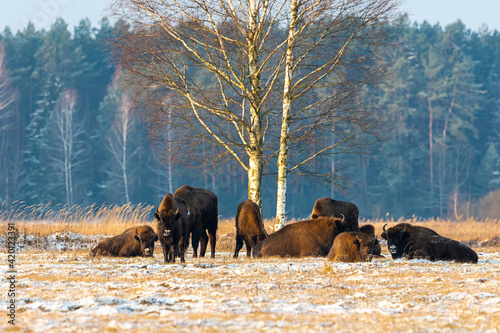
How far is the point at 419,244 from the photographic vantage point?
A: 14.6 meters

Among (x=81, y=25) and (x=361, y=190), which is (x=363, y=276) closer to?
(x=361, y=190)

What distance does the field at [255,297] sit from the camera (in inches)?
245

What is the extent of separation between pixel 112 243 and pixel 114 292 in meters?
7.25

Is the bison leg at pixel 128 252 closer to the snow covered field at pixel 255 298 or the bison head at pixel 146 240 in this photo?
the bison head at pixel 146 240

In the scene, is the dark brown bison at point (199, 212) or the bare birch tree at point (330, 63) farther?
the bare birch tree at point (330, 63)

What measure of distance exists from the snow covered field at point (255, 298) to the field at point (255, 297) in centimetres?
1

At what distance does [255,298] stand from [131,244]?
7923mm

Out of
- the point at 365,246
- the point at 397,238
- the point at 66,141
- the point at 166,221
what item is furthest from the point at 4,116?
the point at 365,246

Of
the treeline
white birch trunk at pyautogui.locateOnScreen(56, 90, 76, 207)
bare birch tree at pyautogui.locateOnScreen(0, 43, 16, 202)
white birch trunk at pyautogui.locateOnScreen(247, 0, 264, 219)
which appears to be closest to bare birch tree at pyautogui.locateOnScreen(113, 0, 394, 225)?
white birch trunk at pyautogui.locateOnScreen(247, 0, 264, 219)

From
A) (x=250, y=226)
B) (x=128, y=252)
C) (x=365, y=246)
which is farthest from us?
(x=250, y=226)

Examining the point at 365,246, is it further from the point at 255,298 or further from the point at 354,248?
the point at 255,298

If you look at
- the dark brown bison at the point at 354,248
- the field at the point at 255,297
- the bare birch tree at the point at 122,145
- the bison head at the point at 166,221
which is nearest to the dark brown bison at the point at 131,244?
the field at the point at 255,297

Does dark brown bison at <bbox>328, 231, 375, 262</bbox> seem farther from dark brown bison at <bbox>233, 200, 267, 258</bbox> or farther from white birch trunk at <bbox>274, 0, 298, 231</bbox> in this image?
white birch trunk at <bbox>274, 0, 298, 231</bbox>

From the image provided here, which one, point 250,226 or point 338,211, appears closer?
point 250,226
